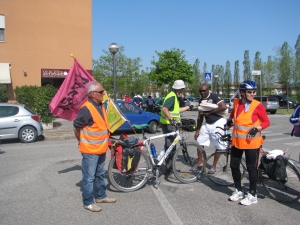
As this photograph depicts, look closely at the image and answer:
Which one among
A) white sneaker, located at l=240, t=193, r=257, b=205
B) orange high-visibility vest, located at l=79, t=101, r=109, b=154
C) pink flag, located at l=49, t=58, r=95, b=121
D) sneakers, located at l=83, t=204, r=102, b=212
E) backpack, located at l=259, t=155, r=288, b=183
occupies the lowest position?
sneakers, located at l=83, t=204, r=102, b=212

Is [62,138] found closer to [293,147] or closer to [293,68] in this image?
[293,147]

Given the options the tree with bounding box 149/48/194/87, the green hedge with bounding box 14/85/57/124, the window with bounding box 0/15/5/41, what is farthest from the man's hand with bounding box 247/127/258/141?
the tree with bounding box 149/48/194/87

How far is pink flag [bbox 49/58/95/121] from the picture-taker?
19.8 ft

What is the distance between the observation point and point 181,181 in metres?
5.93

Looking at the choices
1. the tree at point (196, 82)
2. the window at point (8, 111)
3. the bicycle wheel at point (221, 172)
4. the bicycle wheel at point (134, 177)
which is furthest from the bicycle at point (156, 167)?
the tree at point (196, 82)

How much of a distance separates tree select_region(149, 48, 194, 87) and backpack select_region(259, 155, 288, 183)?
99.2ft

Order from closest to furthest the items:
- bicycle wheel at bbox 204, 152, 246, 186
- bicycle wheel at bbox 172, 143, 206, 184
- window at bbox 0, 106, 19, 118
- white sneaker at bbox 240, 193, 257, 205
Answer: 1. white sneaker at bbox 240, 193, 257, 205
2. bicycle wheel at bbox 204, 152, 246, 186
3. bicycle wheel at bbox 172, 143, 206, 184
4. window at bbox 0, 106, 19, 118

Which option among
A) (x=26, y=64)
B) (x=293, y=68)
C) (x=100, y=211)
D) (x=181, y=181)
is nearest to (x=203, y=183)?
(x=181, y=181)

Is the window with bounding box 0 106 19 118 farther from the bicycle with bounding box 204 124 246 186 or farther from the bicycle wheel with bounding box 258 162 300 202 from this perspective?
the bicycle wheel with bounding box 258 162 300 202

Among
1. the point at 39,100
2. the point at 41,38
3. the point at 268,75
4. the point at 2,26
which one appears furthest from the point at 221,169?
the point at 268,75

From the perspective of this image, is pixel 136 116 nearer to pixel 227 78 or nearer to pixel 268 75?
pixel 268 75

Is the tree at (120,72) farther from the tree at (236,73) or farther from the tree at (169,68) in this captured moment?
the tree at (236,73)

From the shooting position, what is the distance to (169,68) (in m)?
35.2

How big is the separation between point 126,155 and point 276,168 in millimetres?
2341
